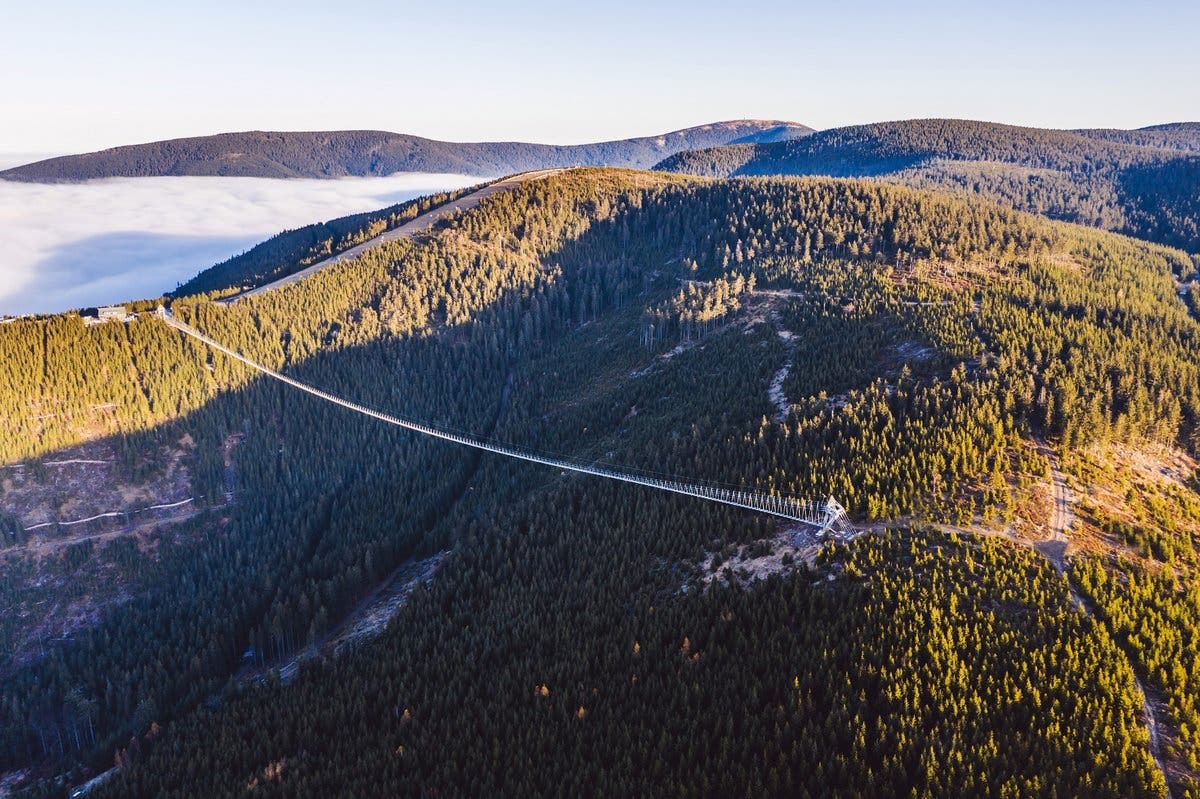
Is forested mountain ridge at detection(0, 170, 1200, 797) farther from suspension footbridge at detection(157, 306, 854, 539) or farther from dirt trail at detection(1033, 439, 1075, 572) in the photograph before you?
dirt trail at detection(1033, 439, 1075, 572)

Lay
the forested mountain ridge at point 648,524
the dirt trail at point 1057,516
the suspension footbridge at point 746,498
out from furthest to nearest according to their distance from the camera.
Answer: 1. the suspension footbridge at point 746,498
2. the dirt trail at point 1057,516
3. the forested mountain ridge at point 648,524

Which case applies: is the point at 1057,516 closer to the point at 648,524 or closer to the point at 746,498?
the point at 746,498

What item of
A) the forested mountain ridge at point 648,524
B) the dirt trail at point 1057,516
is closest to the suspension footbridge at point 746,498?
the forested mountain ridge at point 648,524

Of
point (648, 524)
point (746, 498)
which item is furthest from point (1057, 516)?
point (648, 524)

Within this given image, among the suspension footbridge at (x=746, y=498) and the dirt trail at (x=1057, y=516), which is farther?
the suspension footbridge at (x=746, y=498)

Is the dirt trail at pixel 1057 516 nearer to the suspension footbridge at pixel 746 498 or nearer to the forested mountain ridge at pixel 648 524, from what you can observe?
the forested mountain ridge at pixel 648 524

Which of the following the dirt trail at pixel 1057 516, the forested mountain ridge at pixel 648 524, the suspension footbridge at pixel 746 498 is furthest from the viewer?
the suspension footbridge at pixel 746 498

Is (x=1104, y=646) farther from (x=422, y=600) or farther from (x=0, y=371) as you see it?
(x=0, y=371)

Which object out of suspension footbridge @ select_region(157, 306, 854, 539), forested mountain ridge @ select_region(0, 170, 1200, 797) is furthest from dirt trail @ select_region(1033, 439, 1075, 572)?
suspension footbridge @ select_region(157, 306, 854, 539)
